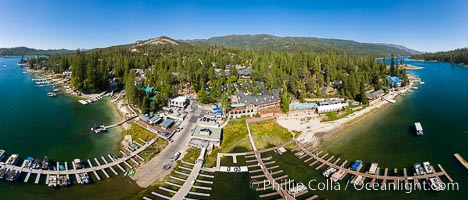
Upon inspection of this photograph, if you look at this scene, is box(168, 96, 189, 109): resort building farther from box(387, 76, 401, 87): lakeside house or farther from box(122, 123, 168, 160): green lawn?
box(387, 76, 401, 87): lakeside house

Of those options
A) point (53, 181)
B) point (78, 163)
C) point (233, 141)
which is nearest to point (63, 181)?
point (53, 181)

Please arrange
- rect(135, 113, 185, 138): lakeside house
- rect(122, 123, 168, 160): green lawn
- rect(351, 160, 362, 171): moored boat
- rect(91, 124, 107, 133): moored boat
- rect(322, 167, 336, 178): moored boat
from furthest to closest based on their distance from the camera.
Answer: rect(91, 124, 107, 133): moored boat < rect(135, 113, 185, 138): lakeside house < rect(122, 123, 168, 160): green lawn < rect(351, 160, 362, 171): moored boat < rect(322, 167, 336, 178): moored boat

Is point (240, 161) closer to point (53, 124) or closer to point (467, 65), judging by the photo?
point (53, 124)

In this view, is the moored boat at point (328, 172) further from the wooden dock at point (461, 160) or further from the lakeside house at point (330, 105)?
the lakeside house at point (330, 105)

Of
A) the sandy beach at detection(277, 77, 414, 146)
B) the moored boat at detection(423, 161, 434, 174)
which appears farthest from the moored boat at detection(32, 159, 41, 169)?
the moored boat at detection(423, 161, 434, 174)

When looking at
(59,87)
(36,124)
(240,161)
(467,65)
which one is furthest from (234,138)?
(467,65)

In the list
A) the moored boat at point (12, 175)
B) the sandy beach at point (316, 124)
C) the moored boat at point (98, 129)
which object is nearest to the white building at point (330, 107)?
the sandy beach at point (316, 124)
